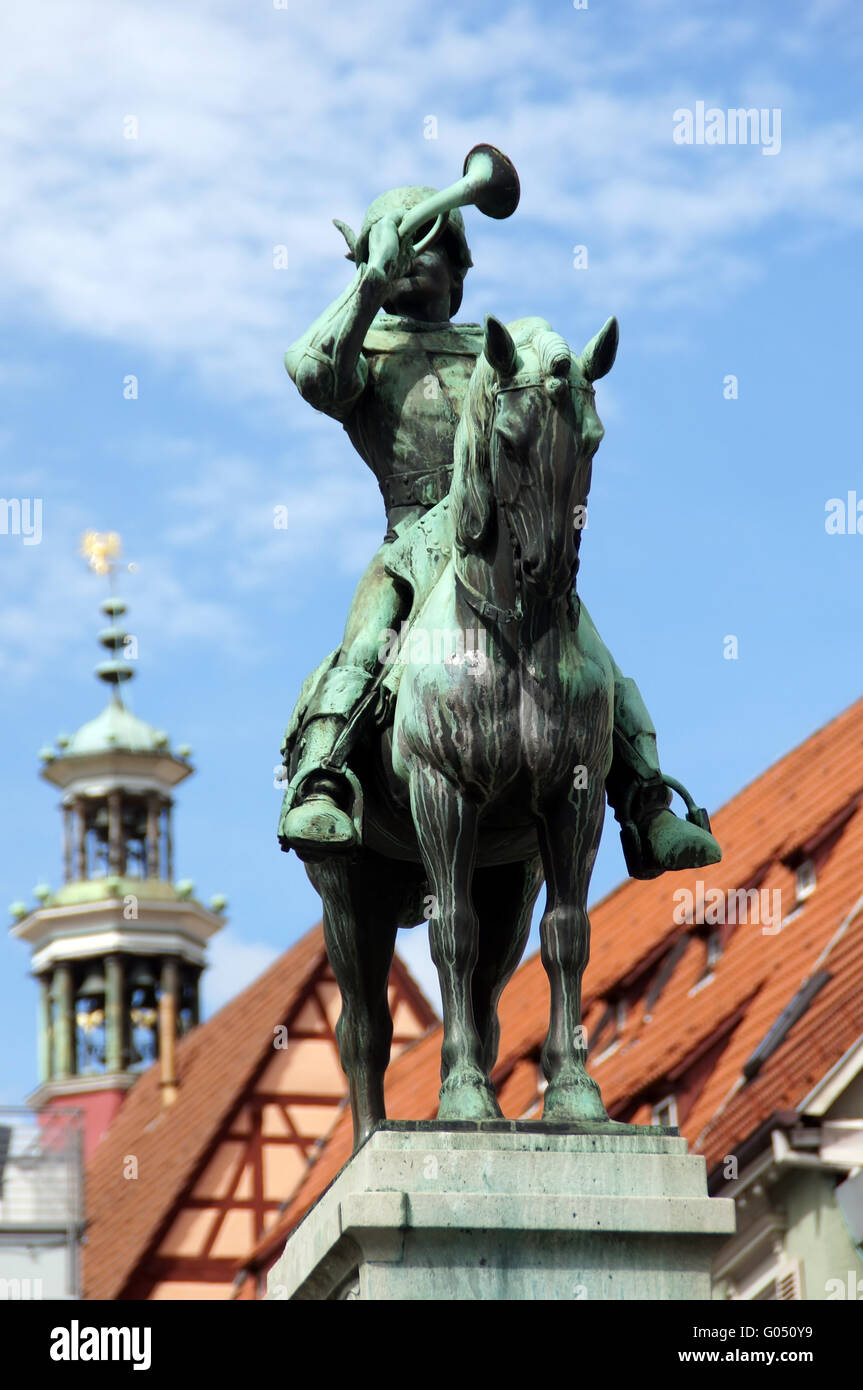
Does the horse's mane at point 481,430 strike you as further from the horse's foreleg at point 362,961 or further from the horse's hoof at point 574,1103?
the horse's hoof at point 574,1103

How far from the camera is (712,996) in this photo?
2978cm

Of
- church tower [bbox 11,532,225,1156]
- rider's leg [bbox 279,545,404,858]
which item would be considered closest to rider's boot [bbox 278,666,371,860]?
rider's leg [bbox 279,545,404,858]

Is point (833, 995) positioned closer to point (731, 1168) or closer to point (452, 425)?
point (731, 1168)

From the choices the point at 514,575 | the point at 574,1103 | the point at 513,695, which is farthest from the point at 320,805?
the point at 574,1103

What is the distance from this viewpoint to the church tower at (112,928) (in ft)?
211

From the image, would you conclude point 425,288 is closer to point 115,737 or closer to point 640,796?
point 640,796

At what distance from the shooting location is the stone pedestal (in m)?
10.8

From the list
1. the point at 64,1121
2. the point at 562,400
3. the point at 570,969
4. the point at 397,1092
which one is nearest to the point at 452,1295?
the point at 570,969

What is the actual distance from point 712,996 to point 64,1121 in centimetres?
1359

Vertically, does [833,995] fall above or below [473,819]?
above

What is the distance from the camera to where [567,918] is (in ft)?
37.9

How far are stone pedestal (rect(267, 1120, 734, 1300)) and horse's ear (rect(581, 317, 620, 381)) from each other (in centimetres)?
254

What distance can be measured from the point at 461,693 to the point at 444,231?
2.36m

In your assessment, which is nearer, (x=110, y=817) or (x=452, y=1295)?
(x=452, y=1295)
